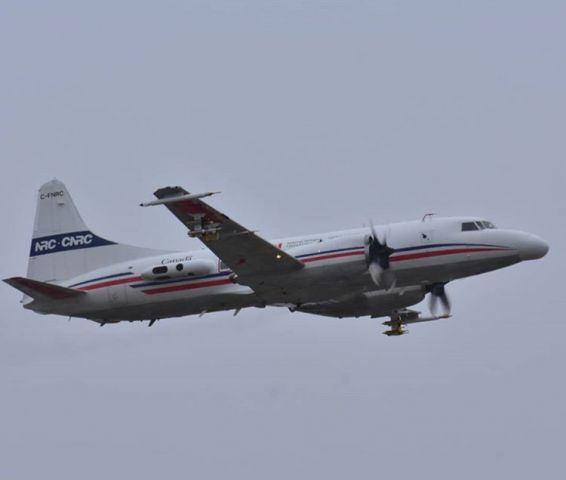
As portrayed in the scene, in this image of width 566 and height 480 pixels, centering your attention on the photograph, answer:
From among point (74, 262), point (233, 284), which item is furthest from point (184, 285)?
point (74, 262)

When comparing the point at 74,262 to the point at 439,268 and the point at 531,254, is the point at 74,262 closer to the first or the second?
the point at 439,268

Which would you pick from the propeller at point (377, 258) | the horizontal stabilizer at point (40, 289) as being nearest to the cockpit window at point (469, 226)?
the propeller at point (377, 258)

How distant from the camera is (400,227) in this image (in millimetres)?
58062

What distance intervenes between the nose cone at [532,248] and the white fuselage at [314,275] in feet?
0.14

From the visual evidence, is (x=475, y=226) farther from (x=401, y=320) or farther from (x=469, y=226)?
(x=401, y=320)

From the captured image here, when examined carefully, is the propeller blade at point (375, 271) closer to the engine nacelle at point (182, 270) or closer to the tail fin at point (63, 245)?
the engine nacelle at point (182, 270)

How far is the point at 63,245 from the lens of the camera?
63.8 m

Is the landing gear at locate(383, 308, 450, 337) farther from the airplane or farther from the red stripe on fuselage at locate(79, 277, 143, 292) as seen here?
the red stripe on fuselage at locate(79, 277, 143, 292)

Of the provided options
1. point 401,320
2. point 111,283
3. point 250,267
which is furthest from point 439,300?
point 111,283

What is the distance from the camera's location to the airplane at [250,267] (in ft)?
186

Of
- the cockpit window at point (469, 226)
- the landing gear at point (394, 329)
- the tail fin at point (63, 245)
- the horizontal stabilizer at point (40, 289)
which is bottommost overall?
the landing gear at point (394, 329)

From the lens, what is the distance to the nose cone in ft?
188

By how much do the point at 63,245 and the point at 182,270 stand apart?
25.1 ft

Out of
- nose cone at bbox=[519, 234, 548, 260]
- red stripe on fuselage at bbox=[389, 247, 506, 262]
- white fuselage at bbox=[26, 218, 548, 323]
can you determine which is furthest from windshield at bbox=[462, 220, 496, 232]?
nose cone at bbox=[519, 234, 548, 260]
